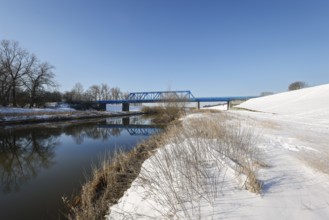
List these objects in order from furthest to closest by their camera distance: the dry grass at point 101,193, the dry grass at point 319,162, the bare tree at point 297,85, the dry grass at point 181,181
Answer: the bare tree at point 297,85
the dry grass at point 319,162
the dry grass at point 101,193
the dry grass at point 181,181

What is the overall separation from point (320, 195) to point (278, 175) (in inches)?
35.3

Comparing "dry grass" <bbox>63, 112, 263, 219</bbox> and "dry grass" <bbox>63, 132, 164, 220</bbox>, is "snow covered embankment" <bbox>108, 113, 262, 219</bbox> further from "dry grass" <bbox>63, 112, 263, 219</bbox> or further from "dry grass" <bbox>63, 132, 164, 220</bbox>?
"dry grass" <bbox>63, 132, 164, 220</bbox>

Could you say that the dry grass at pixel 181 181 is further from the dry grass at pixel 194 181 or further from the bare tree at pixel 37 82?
the bare tree at pixel 37 82

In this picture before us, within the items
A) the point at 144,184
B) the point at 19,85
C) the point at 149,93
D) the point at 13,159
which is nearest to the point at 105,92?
the point at 149,93

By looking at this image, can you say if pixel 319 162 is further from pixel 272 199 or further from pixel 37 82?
pixel 37 82

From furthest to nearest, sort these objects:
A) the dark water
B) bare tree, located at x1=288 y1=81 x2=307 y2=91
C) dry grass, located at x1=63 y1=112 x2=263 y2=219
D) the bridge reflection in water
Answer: bare tree, located at x1=288 y1=81 x2=307 y2=91
the bridge reflection in water
the dark water
dry grass, located at x1=63 y1=112 x2=263 y2=219

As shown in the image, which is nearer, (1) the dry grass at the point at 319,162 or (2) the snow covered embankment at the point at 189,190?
(2) the snow covered embankment at the point at 189,190

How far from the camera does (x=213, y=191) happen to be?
336 cm

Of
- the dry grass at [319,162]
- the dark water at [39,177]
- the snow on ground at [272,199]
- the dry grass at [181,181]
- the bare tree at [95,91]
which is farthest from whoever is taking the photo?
the bare tree at [95,91]

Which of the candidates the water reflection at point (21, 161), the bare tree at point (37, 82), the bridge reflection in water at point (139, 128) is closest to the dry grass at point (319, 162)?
the water reflection at point (21, 161)

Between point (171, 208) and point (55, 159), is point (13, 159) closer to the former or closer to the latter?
point (55, 159)

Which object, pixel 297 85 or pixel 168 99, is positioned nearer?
pixel 168 99

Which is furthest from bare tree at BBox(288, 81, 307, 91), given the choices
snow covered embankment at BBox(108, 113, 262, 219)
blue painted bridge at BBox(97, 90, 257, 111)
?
snow covered embankment at BBox(108, 113, 262, 219)

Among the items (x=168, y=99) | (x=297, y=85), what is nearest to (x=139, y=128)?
(x=168, y=99)
